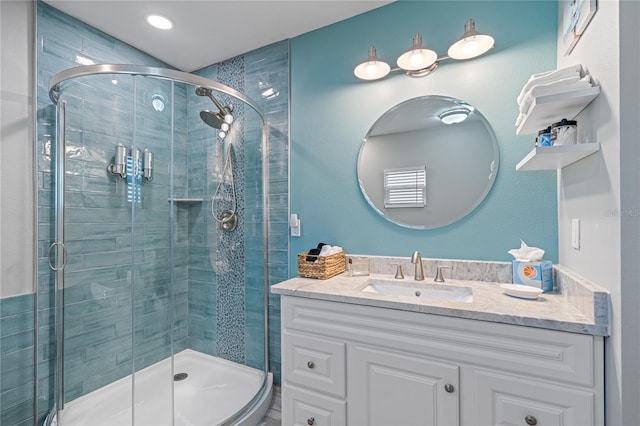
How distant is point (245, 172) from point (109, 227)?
0.92m

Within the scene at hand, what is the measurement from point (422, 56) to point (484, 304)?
4.35 feet

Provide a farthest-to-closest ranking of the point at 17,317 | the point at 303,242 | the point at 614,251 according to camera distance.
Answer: the point at 303,242 → the point at 17,317 → the point at 614,251

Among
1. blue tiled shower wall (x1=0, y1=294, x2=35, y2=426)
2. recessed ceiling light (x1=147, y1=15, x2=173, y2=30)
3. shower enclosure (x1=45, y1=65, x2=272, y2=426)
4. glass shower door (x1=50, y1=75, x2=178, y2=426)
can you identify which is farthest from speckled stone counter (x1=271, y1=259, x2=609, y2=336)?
recessed ceiling light (x1=147, y1=15, x2=173, y2=30)

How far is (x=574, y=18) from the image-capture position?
1.20m

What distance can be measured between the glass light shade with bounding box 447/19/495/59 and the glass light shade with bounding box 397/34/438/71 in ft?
0.33

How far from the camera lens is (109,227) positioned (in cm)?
190

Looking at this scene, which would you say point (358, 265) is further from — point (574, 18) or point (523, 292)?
point (574, 18)

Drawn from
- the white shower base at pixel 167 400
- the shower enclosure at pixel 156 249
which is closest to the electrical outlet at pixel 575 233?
the shower enclosure at pixel 156 249

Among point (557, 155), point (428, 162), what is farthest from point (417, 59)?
point (557, 155)

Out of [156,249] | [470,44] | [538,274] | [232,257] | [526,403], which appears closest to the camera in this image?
[526,403]

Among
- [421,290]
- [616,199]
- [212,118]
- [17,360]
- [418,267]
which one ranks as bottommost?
[17,360]

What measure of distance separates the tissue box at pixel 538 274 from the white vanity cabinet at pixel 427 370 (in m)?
0.42

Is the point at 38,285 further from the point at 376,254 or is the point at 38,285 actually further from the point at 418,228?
the point at 418,228

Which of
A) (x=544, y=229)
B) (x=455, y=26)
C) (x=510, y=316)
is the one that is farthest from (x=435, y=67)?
(x=510, y=316)
